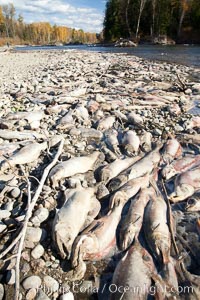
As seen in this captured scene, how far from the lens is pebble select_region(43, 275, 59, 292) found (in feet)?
8.66

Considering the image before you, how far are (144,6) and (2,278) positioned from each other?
2508 inches

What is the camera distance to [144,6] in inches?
2218

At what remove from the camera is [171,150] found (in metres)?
5.19

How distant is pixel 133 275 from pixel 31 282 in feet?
3.46

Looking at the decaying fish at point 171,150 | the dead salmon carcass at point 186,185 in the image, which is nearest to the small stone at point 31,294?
the dead salmon carcass at point 186,185

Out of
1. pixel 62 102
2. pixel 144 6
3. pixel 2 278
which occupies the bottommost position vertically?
pixel 2 278

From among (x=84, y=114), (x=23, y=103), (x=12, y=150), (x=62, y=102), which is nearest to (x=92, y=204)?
(x=12, y=150)

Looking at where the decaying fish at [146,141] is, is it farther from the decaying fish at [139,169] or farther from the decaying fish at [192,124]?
the decaying fish at [192,124]

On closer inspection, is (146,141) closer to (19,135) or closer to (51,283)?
(19,135)

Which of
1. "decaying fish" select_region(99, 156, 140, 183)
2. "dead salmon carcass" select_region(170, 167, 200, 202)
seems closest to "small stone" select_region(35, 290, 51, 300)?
"decaying fish" select_region(99, 156, 140, 183)

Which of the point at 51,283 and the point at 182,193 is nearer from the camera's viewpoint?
the point at 51,283

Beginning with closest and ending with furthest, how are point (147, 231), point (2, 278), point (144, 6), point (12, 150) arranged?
point (2, 278) < point (147, 231) < point (12, 150) < point (144, 6)

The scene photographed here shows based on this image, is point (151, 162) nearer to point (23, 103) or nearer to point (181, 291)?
point (181, 291)

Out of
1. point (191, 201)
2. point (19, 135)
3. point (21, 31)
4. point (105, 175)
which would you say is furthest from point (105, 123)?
point (21, 31)
